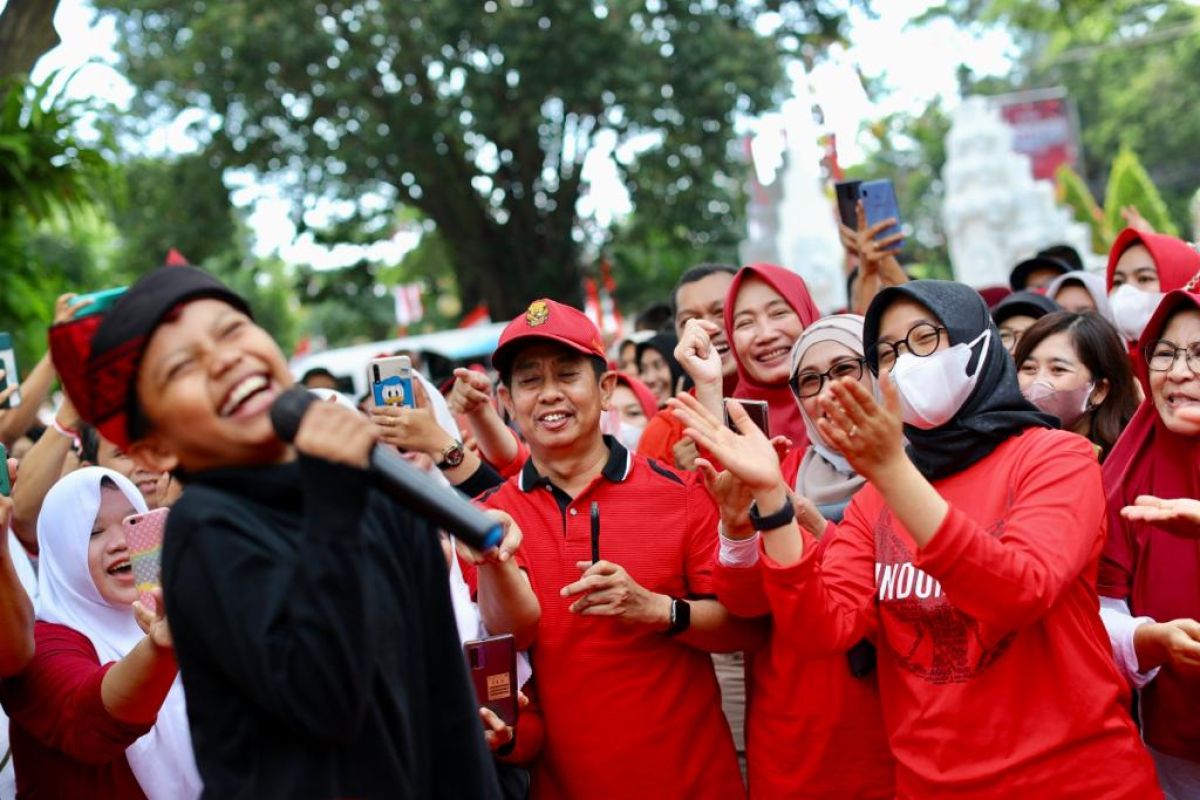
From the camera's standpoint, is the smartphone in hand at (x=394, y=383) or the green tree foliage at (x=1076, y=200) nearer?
the smartphone in hand at (x=394, y=383)

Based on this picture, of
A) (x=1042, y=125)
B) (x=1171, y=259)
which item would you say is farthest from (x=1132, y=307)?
(x=1042, y=125)

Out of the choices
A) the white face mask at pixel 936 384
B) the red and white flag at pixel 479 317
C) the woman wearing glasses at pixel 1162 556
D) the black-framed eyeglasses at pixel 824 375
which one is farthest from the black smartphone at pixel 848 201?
the red and white flag at pixel 479 317

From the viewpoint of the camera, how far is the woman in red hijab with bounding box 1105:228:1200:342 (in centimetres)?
421

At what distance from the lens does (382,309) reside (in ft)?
111

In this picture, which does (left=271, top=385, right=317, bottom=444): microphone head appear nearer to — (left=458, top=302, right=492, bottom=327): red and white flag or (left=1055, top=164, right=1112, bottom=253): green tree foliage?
(left=458, top=302, right=492, bottom=327): red and white flag

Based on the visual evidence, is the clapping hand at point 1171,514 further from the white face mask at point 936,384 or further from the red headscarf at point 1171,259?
the red headscarf at point 1171,259

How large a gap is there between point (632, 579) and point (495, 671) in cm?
47

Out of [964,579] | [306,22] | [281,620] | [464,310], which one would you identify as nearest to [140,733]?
[281,620]

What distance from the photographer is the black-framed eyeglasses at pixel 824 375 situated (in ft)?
11.4

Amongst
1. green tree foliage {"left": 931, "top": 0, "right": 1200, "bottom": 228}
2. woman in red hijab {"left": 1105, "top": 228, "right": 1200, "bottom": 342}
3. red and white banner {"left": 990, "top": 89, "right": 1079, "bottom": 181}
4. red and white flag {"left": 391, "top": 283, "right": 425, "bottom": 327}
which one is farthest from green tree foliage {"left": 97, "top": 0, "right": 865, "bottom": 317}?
green tree foliage {"left": 931, "top": 0, "right": 1200, "bottom": 228}

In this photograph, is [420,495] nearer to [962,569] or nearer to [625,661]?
[962,569]

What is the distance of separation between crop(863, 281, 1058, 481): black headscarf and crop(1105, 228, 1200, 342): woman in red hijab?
1.69m

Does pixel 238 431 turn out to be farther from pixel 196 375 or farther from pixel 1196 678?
pixel 1196 678

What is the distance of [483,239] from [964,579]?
17335 mm
